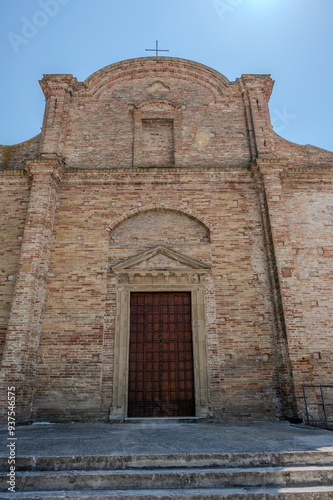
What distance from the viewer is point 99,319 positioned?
8.48 m

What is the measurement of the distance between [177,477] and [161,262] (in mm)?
5914

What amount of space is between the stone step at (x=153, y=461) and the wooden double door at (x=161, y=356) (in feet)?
13.5

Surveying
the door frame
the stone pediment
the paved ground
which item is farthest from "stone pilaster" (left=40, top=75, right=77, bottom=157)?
the paved ground

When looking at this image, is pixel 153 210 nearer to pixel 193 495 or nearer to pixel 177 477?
pixel 177 477

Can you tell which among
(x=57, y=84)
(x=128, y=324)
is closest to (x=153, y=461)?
(x=128, y=324)

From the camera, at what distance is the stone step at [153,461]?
12.6 feet

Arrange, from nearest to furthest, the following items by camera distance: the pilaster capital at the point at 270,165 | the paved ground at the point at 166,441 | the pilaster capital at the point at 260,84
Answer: the paved ground at the point at 166,441 < the pilaster capital at the point at 270,165 < the pilaster capital at the point at 260,84

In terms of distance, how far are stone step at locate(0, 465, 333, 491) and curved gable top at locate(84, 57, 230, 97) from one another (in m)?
11.3

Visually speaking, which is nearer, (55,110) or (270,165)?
(270,165)

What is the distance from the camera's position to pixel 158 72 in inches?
473

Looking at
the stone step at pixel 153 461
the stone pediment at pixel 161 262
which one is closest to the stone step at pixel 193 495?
the stone step at pixel 153 461

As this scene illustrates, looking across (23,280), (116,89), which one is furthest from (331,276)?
(116,89)

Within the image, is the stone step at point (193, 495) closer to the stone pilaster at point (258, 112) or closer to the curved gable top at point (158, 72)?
the stone pilaster at point (258, 112)

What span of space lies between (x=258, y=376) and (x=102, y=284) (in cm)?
453
